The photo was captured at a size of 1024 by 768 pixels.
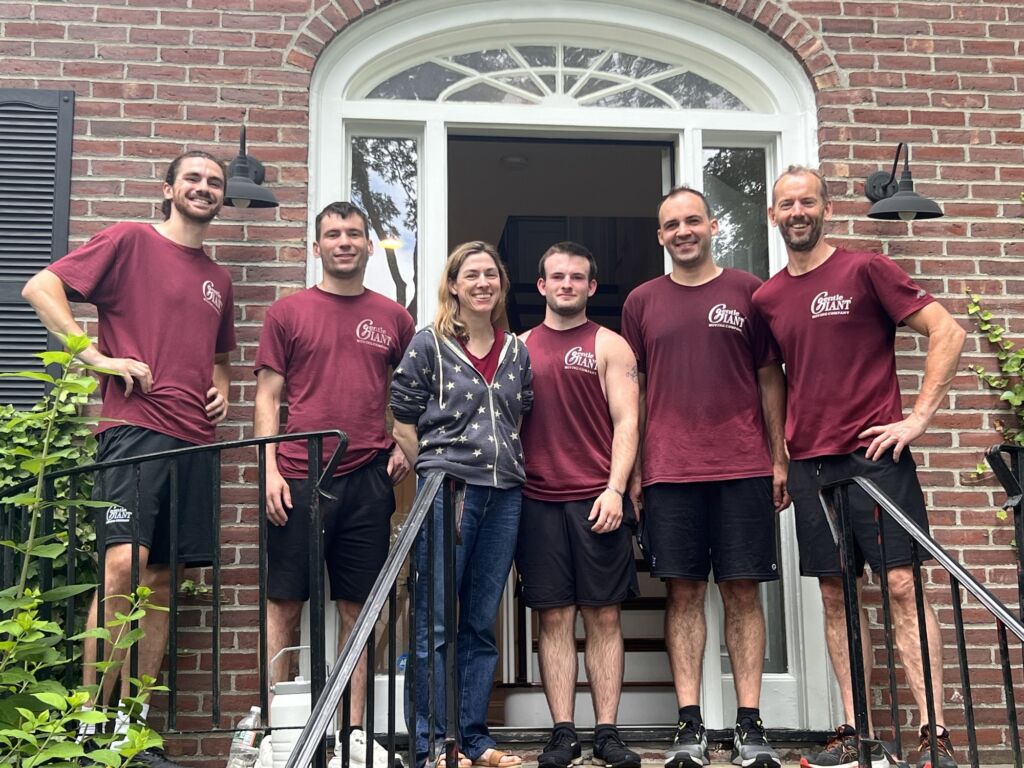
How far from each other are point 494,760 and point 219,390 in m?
1.74

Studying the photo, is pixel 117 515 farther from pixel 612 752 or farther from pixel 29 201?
pixel 612 752

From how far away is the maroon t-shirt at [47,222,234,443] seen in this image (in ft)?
13.9

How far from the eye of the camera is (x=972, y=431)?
5.05 m

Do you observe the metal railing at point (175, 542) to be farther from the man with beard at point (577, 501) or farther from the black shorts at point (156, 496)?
the man with beard at point (577, 501)

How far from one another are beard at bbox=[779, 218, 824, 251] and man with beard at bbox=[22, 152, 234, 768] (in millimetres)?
2043

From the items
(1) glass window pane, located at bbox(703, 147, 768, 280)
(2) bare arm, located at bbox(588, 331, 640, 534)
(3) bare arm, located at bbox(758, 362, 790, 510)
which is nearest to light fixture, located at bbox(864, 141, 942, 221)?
(1) glass window pane, located at bbox(703, 147, 768, 280)

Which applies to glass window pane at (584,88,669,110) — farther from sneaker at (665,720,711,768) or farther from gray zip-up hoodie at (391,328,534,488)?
sneaker at (665,720,711,768)

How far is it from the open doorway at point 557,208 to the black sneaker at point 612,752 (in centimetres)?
395

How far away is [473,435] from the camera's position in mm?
4016

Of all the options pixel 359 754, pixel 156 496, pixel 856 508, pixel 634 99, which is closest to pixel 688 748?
pixel 856 508

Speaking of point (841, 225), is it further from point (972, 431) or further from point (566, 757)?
point (566, 757)

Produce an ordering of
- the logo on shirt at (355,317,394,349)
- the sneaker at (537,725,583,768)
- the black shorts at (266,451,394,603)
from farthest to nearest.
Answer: the logo on shirt at (355,317,394,349), the black shorts at (266,451,394,603), the sneaker at (537,725,583,768)

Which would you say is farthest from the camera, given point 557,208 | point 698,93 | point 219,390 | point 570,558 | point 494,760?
point 557,208

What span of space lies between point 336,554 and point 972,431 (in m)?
2.62
